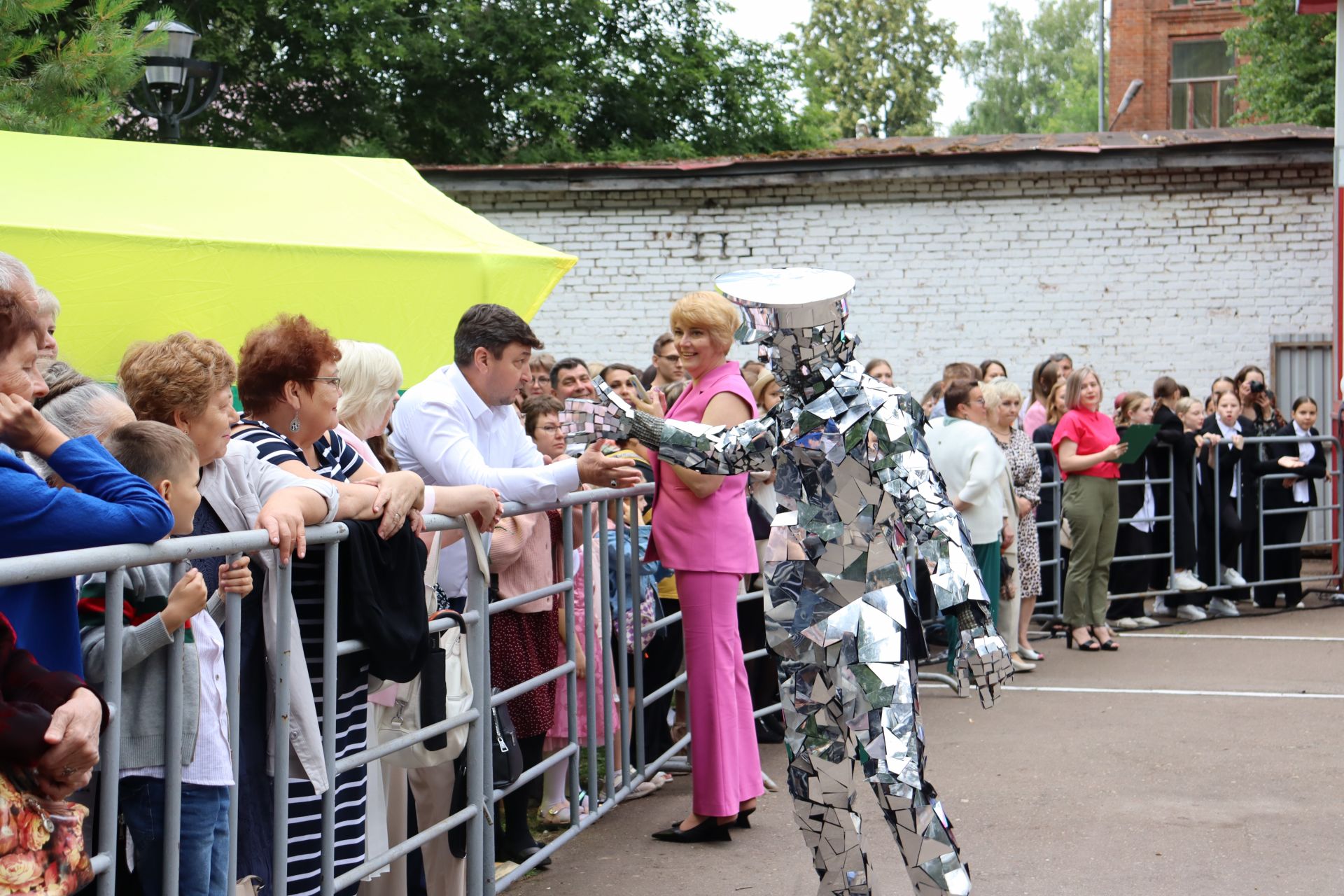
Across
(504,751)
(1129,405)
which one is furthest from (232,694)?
(1129,405)

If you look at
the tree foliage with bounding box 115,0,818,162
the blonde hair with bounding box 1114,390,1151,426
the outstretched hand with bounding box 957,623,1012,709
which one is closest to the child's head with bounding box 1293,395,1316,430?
the blonde hair with bounding box 1114,390,1151,426

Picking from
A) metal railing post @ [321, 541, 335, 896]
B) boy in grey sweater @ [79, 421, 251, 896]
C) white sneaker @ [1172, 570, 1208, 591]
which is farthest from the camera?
white sneaker @ [1172, 570, 1208, 591]

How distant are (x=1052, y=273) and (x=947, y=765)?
7856mm

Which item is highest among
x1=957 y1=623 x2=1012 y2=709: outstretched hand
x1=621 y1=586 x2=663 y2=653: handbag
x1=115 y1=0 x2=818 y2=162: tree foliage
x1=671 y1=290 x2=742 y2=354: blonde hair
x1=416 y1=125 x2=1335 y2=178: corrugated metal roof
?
x1=115 y1=0 x2=818 y2=162: tree foliage

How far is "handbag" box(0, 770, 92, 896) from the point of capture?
6.93 feet

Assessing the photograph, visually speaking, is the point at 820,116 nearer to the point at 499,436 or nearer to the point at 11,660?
the point at 499,436

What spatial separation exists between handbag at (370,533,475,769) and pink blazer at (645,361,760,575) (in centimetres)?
114

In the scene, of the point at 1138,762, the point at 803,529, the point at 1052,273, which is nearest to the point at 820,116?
the point at 1052,273

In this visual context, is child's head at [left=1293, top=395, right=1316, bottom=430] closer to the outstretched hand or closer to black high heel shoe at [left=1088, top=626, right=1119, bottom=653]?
black high heel shoe at [left=1088, top=626, right=1119, bottom=653]

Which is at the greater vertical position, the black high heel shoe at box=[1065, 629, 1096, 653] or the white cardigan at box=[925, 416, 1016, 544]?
the white cardigan at box=[925, 416, 1016, 544]

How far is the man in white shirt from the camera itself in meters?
4.38

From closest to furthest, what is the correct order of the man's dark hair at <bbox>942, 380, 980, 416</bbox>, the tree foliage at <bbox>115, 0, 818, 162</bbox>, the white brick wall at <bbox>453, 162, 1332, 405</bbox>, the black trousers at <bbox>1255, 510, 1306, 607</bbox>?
the man's dark hair at <bbox>942, 380, 980, 416</bbox> → the black trousers at <bbox>1255, 510, 1306, 607</bbox> → the white brick wall at <bbox>453, 162, 1332, 405</bbox> → the tree foliage at <bbox>115, 0, 818, 162</bbox>

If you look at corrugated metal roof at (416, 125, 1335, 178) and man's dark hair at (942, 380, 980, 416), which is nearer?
man's dark hair at (942, 380, 980, 416)

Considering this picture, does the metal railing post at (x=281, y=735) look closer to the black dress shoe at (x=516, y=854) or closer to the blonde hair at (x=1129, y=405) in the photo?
the black dress shoe at (x=516, y=854)
